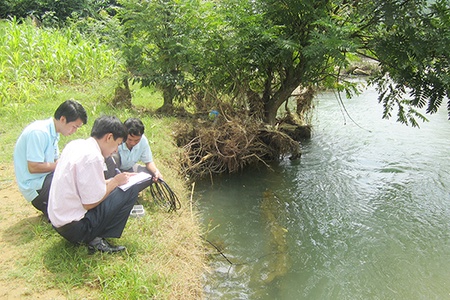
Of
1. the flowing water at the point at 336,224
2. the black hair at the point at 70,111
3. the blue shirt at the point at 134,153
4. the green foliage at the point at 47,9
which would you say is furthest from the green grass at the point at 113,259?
the green foliage at the point at 47,9

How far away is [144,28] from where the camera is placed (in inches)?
276

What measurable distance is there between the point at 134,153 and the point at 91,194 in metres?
1.53

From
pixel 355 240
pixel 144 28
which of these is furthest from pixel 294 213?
pixel 144 28

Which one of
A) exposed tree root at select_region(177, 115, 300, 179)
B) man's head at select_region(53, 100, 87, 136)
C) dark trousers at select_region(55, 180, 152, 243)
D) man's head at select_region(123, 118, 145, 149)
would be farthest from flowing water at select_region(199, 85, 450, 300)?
man's head at select_region(53, 100, 87, 136)

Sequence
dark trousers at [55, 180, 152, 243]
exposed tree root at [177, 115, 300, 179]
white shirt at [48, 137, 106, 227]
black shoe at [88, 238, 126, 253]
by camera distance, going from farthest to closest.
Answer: exposed tree root at [177, 115, 300, 179] → black shoe at [88, 238, 126, 253] → dark trousers at [55, 180, 152, 243] → white shirt at [48, 137, 106, 227]

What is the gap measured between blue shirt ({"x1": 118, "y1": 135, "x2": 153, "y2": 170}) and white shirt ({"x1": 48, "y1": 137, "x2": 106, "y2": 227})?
1.39m

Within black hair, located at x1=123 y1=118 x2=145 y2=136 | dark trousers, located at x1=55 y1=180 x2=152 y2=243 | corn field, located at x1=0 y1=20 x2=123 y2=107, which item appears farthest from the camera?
corn field, located at x1=0 y1=20 x2=123 y2=107

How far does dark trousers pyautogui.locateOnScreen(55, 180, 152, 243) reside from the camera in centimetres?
305

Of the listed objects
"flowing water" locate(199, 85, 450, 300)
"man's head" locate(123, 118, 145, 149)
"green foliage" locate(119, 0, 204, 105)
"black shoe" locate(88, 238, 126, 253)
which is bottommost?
"flowing water" locate(199, 85, 450, 300)

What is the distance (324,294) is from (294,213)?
1932mm

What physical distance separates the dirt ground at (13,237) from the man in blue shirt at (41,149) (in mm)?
380

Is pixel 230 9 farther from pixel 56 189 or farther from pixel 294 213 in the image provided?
pixel 56 189

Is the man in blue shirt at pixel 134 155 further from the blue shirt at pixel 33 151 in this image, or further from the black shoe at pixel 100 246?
the black shoe at pixel 100 246

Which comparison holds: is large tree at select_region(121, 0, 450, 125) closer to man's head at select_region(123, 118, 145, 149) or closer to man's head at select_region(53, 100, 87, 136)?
man's head at select_region(123, 118, 145, 149)
